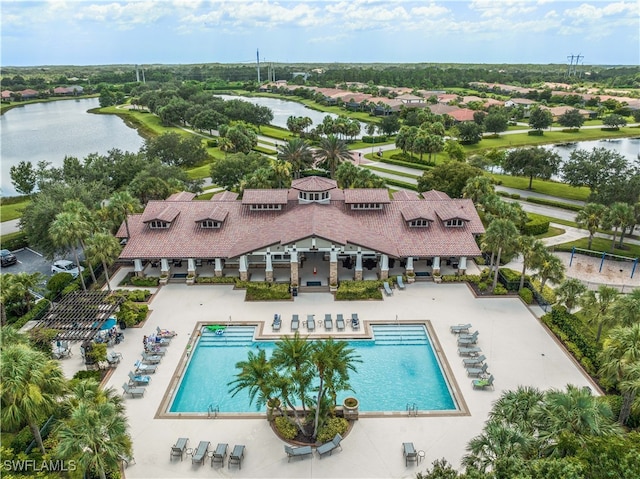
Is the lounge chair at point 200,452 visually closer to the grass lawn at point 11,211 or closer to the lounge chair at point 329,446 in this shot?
the lounge chair at point 329,446

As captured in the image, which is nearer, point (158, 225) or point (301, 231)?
point (301, 231)

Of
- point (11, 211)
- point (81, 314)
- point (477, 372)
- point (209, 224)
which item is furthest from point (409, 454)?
point (11, 211)

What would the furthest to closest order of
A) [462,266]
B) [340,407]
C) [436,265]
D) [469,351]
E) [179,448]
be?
[462,266], [436,265], [469,351], [340,407], [179,448]

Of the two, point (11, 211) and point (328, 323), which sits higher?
point (11, 211)

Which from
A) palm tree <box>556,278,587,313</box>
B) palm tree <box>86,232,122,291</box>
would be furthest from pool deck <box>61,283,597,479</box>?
palm tree <box>86,232,122,291</box>

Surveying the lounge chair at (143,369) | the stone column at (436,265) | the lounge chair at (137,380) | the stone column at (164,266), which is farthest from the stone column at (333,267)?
the lounge chair at (137,380)

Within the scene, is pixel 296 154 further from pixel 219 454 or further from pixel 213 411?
pixel 219 454
